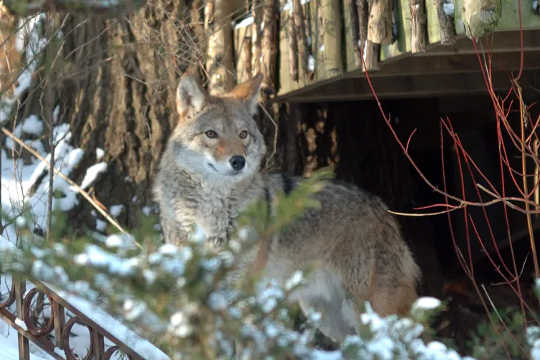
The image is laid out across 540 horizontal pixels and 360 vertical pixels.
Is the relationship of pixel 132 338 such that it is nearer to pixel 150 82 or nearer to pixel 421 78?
pixel 150 82

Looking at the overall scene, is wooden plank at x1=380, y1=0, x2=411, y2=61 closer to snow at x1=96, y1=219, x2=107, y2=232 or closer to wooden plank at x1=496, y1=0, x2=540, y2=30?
wooden plank at x1=496, y1=0, x2=540, y2=30

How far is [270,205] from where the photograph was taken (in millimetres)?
5766

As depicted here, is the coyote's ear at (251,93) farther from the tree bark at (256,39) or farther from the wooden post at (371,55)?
the wooden post at (371,55)

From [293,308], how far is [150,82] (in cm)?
476

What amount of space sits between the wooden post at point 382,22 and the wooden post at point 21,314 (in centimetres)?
296

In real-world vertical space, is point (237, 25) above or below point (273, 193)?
above

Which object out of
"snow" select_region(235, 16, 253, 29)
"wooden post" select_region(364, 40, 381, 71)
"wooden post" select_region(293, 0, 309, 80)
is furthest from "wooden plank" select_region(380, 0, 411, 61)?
"snow" select_region(235, 16, 253, 29)

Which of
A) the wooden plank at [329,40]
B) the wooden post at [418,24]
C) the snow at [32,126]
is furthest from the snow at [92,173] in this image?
the wooden post at [418,24]

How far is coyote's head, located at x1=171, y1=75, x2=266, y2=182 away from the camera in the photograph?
568 cm

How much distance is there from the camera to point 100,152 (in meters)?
7.55

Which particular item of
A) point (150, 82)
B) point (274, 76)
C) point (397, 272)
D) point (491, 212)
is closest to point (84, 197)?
point (150, 82)

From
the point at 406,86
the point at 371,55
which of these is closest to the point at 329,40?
the point at 371,55

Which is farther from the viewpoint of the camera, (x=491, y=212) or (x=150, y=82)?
(x=491, y=212)

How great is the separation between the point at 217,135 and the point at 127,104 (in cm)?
200
